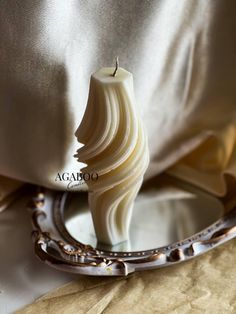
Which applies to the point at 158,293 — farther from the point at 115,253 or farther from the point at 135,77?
the point at 135,77

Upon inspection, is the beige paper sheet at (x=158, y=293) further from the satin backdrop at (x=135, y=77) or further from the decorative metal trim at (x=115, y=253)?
the satin backdrop at (x=135, y=77)

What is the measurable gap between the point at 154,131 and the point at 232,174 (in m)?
0.13

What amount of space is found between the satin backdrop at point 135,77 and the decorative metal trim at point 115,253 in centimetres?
9

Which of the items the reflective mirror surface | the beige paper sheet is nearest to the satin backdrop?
the reflective mirror surface

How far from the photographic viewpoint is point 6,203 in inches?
33.0

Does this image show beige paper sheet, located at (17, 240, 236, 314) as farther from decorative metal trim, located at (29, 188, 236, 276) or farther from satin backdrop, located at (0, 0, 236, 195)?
satin backdrop, located at (0, 0, 236, 195)

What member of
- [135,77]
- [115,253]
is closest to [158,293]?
[115,253]

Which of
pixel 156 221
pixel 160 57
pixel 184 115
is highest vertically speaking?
pixel 160 57

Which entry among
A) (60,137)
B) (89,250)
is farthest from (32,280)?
(60,137)

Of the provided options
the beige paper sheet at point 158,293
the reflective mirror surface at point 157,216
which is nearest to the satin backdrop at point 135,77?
the reflective mirror surface at point 157,216

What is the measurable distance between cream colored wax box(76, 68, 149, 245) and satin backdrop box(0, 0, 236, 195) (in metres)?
0.10

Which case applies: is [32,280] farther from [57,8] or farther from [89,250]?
[57,8]

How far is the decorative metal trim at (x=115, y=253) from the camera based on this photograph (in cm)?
69

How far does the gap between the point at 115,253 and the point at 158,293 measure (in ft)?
0.26
